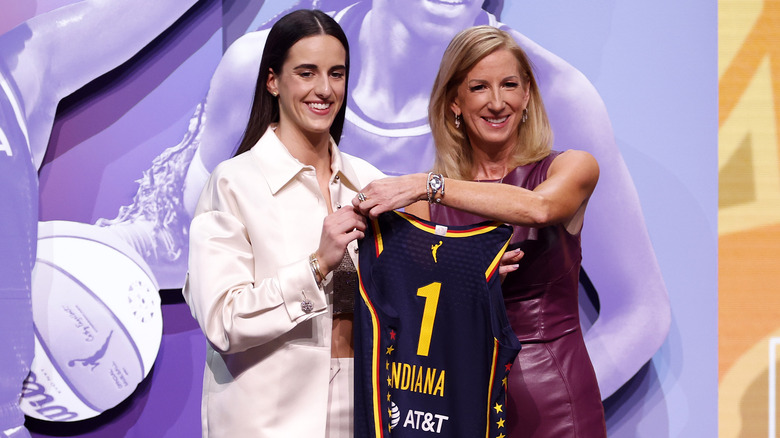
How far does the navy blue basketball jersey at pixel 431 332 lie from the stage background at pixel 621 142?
145cm

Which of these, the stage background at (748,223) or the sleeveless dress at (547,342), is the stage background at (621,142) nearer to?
the stage background at (748,223)

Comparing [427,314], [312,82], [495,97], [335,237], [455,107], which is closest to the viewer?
[335,237]

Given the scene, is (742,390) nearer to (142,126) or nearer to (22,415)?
(142,126)

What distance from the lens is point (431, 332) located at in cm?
180

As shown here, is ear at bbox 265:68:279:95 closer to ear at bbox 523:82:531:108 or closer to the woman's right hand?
the woman's right hand

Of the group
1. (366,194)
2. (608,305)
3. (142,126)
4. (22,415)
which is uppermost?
(142,126)

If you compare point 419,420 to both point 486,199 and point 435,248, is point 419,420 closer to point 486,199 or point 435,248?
point 435,248

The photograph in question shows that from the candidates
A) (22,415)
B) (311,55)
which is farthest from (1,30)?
(311,55)

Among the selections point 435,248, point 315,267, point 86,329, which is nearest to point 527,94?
point 435,248

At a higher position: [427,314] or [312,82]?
[312,82]

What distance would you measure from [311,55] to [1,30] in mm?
1830

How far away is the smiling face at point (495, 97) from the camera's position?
2.12 m

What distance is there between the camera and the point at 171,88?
2982 mm

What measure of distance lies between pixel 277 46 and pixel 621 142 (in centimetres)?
175
